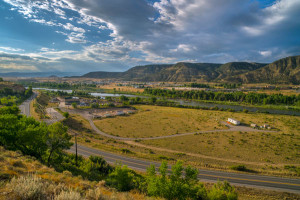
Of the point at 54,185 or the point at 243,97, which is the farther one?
the point at 243,97

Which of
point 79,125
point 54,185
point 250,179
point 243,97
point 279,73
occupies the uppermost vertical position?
point 279,73

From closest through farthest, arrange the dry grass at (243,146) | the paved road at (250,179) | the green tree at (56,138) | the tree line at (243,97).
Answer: the green tree at (56,138) < the paved road at (250,179) < the dry grass at (243,146) < the tree line at (243,97)

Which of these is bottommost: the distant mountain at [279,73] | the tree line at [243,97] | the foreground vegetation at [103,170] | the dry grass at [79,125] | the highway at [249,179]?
the dry grass at [79,125]

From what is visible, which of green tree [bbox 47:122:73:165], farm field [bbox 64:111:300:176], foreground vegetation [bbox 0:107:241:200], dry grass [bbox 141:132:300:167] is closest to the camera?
foreground vegetation [bbox 0:107:241:200]

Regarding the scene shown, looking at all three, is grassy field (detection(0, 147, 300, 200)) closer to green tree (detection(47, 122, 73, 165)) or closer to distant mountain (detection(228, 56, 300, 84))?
green tree (detection(47, 122, 73, 165))

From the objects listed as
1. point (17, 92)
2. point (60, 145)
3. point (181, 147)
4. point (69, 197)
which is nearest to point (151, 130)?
point (181, 147)

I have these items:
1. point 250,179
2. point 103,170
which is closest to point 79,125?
point 103,170

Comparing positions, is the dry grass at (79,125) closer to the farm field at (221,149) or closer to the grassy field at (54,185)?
the farm field at (221,149)

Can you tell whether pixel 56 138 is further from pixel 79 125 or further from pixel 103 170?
pixel 79 125

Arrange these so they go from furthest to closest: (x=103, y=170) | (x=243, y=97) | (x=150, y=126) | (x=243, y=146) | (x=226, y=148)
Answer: (x=243, y=97), (x=150, y=126), (x=243, y=146), (x=226, y=148), (x=103, y=170)

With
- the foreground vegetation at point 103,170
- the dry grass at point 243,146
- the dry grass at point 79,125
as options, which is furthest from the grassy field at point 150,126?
the foreground vegetation at point 103,170

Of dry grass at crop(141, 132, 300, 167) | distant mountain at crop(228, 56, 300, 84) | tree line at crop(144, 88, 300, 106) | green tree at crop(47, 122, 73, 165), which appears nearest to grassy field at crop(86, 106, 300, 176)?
dry grass at crop(141, 132, 300, 167)

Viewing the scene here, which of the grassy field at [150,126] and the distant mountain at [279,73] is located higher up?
the distant mountain at [279,73]

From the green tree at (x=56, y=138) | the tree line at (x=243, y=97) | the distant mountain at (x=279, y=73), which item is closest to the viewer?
the green tree at (x=56, y=138)
